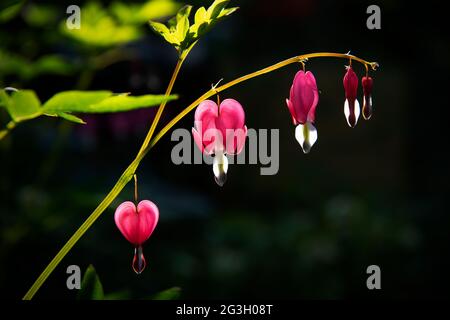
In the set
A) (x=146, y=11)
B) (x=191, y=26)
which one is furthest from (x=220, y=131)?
(x=146, y=11)

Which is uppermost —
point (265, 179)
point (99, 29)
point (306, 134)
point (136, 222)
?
point (99, 29)

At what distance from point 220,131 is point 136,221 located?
149 millimetres

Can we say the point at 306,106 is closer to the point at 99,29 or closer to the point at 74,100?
the point at 74,100

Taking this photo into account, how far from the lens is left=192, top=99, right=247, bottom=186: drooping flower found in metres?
0.78

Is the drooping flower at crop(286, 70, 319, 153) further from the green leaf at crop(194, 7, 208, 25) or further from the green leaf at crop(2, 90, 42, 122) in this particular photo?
the green leaf at crop(2, 90, 42, 122)

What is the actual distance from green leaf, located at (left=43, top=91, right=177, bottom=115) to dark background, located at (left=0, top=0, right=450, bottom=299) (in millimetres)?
1064

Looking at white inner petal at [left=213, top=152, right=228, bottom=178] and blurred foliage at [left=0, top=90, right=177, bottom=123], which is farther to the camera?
white inner petal at [left=213, top=152, right=228, bottom=178]

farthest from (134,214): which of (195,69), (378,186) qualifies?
(378,186)

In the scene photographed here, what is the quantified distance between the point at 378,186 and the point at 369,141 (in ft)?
1.23

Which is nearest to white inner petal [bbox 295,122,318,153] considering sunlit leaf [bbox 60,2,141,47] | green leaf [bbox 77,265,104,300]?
green leaf [bbox 77,265,104,300]

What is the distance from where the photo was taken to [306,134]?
780mm

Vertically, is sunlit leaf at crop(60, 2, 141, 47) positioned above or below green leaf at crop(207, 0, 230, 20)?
above

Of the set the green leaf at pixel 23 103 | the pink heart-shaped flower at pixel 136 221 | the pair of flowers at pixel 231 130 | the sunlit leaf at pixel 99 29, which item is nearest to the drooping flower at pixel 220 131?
the pair of flowers at pixel 231 130

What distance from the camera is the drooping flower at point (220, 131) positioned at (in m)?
0.78
